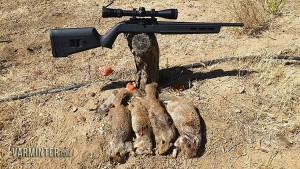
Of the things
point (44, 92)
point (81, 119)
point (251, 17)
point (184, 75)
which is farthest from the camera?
point (251, 17)

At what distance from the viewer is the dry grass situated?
30.4ft

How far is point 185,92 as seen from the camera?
7098 millimetres

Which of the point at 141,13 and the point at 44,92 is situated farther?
the point at 44,92

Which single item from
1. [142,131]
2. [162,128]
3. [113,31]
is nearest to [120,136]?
[142,131]

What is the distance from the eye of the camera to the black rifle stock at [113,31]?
245 inches

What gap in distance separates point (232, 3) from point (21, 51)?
567 centimetres

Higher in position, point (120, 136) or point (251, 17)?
point (251, 17)

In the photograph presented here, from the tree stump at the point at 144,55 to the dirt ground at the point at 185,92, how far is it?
1.47 feet

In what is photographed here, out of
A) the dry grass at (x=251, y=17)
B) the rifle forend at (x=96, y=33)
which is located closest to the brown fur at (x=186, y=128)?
the rifle forend at (x=96, y=33)

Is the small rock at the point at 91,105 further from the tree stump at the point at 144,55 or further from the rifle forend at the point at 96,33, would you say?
the rifle forend at the point at 96,33

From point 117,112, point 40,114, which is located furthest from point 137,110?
point 40,114

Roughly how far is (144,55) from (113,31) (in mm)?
662

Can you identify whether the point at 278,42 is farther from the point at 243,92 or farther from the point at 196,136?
the point at 196,136

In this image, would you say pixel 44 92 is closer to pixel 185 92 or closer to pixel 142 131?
pixel 142 131
